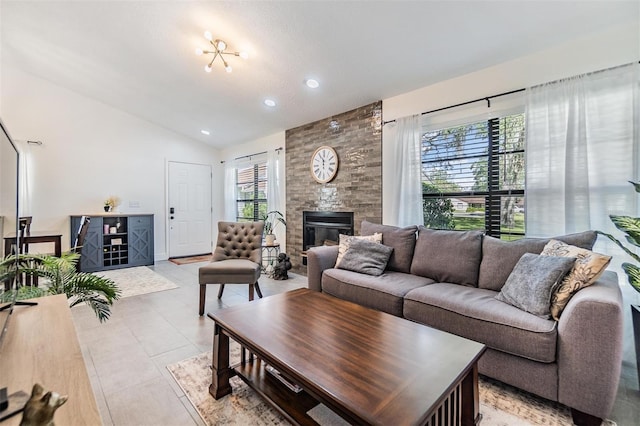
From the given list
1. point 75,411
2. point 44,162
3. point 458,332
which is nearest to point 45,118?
point 44,162

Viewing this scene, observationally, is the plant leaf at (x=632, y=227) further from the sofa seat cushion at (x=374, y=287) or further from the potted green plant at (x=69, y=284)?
the potted green plant at (x=69, y=284)

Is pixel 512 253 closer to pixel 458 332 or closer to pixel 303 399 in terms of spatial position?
pixel 458 332

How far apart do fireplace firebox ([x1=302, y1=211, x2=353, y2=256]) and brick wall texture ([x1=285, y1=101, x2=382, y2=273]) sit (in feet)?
0.29

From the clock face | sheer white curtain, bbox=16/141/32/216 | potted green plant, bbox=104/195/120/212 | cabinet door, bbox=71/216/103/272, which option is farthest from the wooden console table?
potted green plant, bbox=104/195/120/212

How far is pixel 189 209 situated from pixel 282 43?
4.61 metres

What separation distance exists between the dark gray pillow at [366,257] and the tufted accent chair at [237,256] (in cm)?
98

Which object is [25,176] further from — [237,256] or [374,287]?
[374,287]

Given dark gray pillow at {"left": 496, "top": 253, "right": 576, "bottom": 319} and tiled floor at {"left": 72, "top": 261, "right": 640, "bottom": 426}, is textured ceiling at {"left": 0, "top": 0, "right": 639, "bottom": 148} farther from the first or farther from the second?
tiled floor at {"left": 72, "top": 261, "right": 640, "bottom": 426}

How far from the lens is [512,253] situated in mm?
2234

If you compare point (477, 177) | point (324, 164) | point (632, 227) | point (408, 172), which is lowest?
point (632, 227)

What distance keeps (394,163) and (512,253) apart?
165cm

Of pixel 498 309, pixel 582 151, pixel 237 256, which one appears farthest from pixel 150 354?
pixel 582 151

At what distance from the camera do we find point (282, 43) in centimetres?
284

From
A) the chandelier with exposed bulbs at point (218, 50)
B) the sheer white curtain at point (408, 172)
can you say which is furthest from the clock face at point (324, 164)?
the chandelier with exposed bulbs at point (218, 50)
